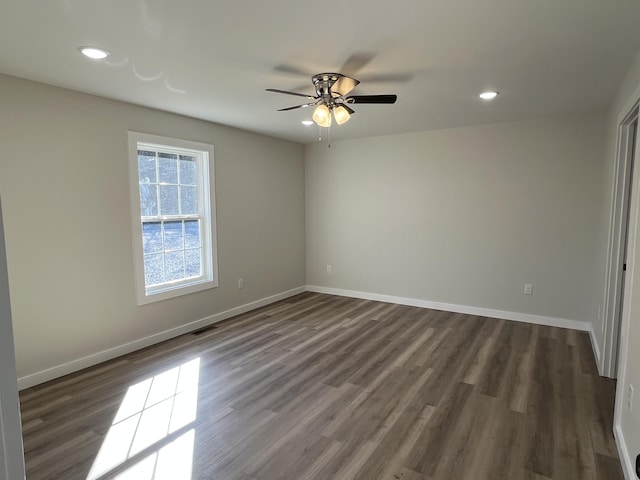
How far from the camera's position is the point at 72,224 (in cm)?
316

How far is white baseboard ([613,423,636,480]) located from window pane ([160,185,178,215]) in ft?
13.8

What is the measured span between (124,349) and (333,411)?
2.25 meters

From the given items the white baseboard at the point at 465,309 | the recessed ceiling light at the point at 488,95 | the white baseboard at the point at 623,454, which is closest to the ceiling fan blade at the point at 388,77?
the recessed ceiling light at the point at 488,95

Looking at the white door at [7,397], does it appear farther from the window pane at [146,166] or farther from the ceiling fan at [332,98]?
the window pane at [146,166]

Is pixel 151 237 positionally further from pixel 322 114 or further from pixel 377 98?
pixel 377 98

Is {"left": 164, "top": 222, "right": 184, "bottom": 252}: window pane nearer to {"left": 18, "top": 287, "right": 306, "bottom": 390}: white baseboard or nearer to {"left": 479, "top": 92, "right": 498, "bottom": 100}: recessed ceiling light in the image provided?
{"left": 18, "top": 287, "right": 306, "bottom": 390}: white baseboard

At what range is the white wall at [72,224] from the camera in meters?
2.85

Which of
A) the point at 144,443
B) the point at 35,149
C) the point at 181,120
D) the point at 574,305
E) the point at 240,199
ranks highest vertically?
the point at 181,120

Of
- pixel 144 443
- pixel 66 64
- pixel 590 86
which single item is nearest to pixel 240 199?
pixel 66 64

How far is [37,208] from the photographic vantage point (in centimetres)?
294

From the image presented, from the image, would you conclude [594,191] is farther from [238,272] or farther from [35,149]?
[35,149]

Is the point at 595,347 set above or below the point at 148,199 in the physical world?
below

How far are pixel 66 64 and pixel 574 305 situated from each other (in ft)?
17.6

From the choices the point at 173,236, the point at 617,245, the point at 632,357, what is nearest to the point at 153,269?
the point at 173,236
